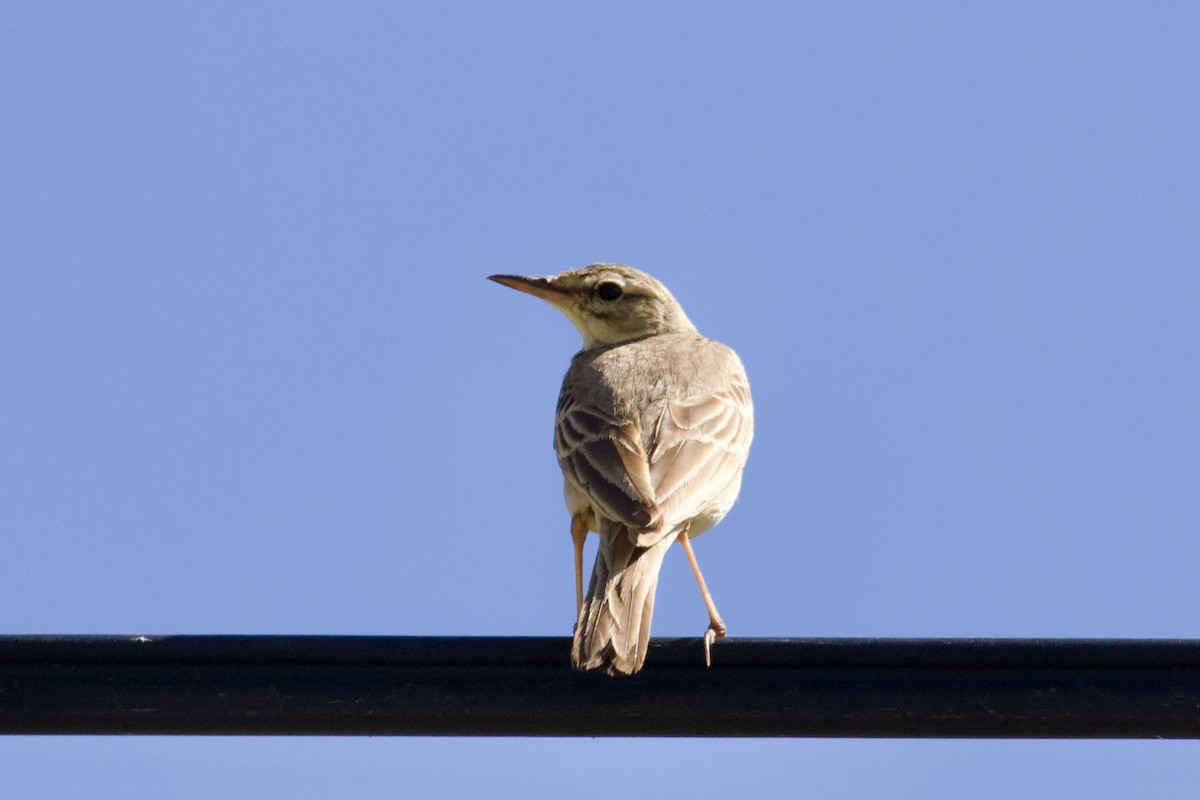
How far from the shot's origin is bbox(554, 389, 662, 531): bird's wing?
824 centimetres

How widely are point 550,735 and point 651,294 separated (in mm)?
7575

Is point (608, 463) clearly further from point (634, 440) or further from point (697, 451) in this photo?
point (697, 451)

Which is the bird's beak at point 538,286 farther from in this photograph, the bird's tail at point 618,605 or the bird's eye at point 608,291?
the bird's tail at point 618,605

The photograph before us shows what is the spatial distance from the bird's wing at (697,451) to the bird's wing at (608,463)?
0.10 metres

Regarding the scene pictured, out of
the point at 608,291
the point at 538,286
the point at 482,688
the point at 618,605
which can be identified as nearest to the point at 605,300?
the point at 608,291

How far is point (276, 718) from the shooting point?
574cm

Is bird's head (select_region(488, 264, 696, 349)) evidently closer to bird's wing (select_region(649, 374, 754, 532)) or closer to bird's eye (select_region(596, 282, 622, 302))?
bird's eye (select_region(596, 282, 622, 302))

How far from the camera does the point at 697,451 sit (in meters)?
9.34

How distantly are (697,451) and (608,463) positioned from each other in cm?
64

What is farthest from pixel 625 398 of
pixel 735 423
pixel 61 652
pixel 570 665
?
pixel 61 652

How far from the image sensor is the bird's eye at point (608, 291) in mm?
12984

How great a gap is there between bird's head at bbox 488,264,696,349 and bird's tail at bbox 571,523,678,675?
466 cm

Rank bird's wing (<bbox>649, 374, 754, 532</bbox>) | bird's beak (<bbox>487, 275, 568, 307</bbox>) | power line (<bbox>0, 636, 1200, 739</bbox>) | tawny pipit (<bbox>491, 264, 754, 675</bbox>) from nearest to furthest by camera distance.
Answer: power line (<bbox>0, 636, 1200, 739</bbox>), tawny pipit (<bbox>491, 264, 754, 675</bbox>), bird's wing (<bbox>649, 374, 754, 532</bbox>), bird's beak (<bbox>487, 275, 568, 307</bbox>)

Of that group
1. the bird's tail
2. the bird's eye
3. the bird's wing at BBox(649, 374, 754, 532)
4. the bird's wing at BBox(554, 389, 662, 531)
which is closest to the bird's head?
the bird's eye
